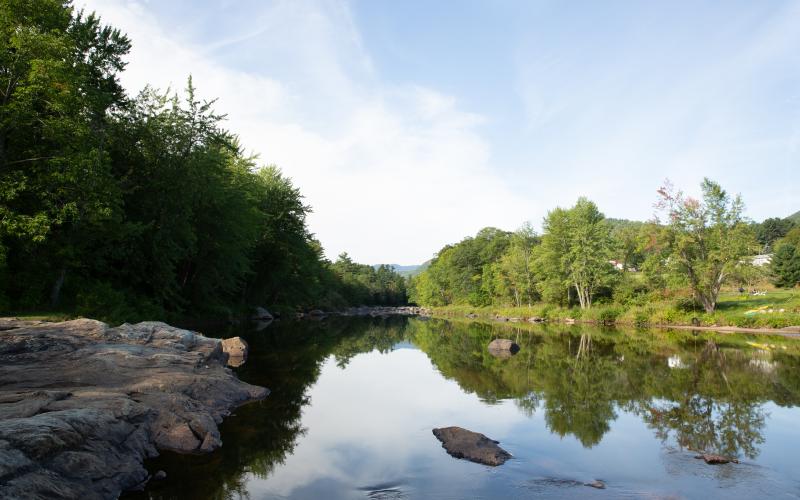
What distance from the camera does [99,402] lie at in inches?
377

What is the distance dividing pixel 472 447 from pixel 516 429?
246cm

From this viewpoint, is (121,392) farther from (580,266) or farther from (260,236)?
(580,266)

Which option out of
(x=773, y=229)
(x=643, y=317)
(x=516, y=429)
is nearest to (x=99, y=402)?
(x=516, y=429)

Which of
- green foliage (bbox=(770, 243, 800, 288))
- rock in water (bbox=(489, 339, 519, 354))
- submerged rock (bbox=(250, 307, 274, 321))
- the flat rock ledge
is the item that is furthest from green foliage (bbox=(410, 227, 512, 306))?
the flat rock ledge

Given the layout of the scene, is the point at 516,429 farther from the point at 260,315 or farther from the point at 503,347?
the point at 260,315

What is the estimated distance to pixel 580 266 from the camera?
56656 mm

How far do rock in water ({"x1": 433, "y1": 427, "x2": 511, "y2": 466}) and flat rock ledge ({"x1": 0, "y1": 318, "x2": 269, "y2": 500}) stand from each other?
5.25 meters

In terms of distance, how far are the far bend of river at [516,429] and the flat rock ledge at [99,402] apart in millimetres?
640

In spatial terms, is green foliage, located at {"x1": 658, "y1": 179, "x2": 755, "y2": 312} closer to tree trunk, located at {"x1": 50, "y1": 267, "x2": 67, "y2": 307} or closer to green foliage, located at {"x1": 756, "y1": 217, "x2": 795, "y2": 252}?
tree trunk, located at {"x1": 50, "y1": 267, "x2": 67, "y2": 307}

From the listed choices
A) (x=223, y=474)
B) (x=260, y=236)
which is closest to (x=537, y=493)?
(x=223, y=474)

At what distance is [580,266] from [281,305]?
3814 centimetres

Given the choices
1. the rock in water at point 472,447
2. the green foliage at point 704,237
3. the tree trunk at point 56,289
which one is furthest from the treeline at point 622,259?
the tree trunk at point 56,289

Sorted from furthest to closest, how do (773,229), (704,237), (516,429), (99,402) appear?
(773,229) < (704,237) < (516,429) < (99,402)

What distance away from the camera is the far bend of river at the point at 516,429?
340 inches
